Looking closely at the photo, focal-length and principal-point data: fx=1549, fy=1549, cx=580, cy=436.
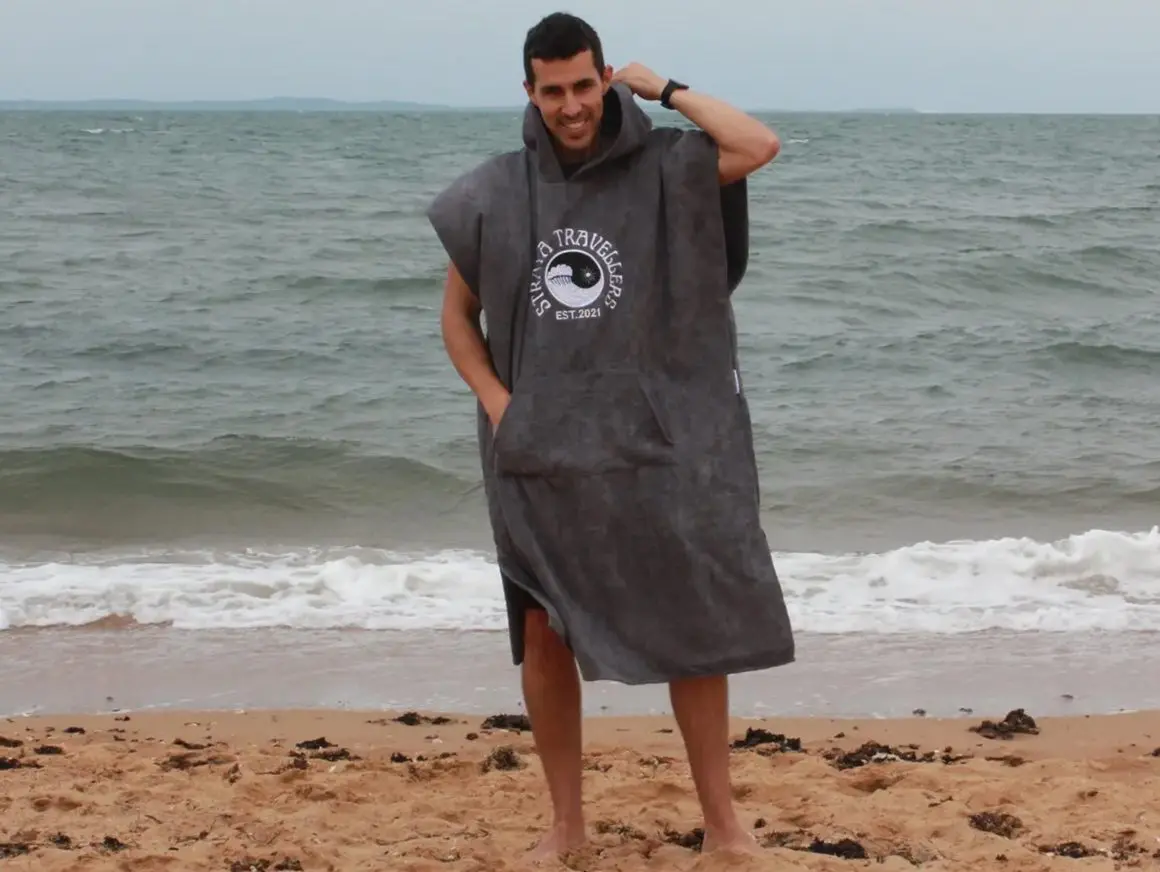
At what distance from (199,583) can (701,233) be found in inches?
184

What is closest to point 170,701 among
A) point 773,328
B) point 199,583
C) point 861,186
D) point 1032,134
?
point 199,583

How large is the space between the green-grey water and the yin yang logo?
3617 mm

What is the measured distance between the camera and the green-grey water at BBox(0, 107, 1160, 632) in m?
7.20

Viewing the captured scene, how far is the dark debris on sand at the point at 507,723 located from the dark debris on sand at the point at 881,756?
1028 millimetres

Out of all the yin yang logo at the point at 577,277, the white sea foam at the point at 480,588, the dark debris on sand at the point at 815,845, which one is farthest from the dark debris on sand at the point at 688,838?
the white sea foam at the point at 480,588

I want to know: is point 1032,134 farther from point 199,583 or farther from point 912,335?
point 199,583

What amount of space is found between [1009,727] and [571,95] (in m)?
3.01

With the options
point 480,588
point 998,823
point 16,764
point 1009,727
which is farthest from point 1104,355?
point 16,764

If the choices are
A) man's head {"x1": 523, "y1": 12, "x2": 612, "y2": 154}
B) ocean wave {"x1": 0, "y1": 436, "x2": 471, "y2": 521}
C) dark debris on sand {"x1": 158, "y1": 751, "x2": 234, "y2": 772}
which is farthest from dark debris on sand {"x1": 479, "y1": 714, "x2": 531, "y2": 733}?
ocean wave {"x1": 0, "y1": 436, "x2": 471, "y2": 521}

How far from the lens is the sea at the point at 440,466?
5.99 m

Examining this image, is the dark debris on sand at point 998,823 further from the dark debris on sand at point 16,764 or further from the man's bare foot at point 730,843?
the dark debris on sand at point 16,764

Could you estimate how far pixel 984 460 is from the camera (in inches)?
392

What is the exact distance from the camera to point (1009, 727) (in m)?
5.12

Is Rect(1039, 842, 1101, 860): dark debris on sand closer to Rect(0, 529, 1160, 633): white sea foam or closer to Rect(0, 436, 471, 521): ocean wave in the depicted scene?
Rect(0, 529, 1160, 633): white sea foam
